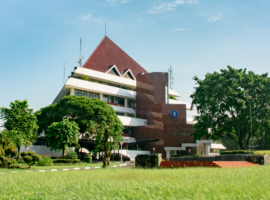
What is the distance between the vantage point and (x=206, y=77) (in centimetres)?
2925

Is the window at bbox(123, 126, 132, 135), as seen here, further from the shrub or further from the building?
the shrub

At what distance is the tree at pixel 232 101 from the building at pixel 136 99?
36.4ft

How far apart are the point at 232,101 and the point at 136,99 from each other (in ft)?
81.2

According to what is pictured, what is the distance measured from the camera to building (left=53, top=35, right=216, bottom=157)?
40312 mm

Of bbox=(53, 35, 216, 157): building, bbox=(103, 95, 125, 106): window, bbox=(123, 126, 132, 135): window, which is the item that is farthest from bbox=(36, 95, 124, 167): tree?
bbox=(123, 126, 132, 135): window

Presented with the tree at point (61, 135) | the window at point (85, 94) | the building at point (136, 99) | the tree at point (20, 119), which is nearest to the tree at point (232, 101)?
the building at point (136, 99)

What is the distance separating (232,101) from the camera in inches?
1040

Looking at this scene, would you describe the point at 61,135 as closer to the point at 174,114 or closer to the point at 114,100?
the point at 174,114

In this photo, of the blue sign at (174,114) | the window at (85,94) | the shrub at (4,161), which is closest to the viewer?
the shrub at (4,161)

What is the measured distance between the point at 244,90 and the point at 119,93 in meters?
24.5

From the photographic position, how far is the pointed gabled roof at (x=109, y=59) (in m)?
48.9

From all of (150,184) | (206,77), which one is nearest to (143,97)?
(206,77)

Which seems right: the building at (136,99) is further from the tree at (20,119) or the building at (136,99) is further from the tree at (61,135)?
the tree at (20,119)

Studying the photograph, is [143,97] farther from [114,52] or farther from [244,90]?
[244,90]
